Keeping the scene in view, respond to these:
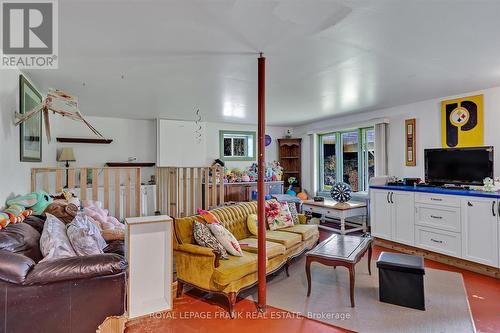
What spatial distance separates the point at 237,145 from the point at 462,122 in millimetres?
4556

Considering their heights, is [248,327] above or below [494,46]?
below

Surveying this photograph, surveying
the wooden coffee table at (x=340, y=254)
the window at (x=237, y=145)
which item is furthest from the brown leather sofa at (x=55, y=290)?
the window at (x=237, y=145)

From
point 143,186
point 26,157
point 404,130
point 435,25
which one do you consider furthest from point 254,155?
point 435,25

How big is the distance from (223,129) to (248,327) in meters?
5.06

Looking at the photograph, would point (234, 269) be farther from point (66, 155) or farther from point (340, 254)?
point (66, 155)

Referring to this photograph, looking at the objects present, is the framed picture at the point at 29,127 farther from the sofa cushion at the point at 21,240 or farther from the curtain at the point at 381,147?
the curtain at the point at 381,147

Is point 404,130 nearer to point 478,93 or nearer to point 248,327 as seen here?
point 478,93

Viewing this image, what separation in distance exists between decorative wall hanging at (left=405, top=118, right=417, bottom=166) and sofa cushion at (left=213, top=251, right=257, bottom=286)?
3453 millimetres

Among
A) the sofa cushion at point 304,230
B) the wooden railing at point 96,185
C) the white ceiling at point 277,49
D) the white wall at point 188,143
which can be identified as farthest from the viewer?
the white wall at point 188,143

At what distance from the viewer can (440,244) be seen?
3.87 metres

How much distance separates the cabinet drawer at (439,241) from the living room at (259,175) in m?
0.02

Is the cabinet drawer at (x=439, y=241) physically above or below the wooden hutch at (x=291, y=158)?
below

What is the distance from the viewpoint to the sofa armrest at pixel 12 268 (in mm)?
1691

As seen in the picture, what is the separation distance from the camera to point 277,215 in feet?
13.8
